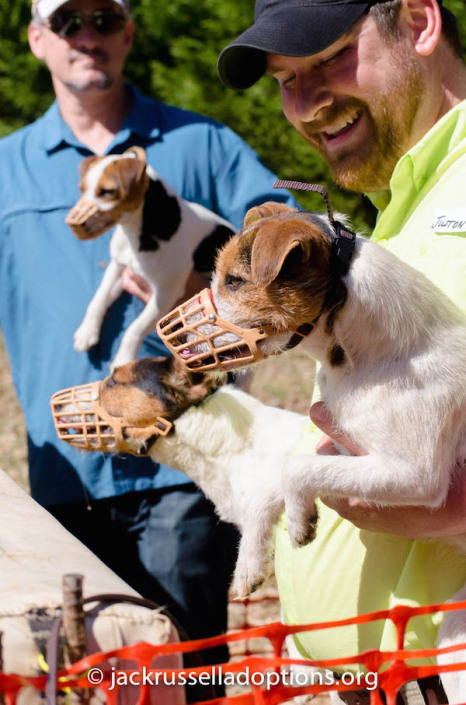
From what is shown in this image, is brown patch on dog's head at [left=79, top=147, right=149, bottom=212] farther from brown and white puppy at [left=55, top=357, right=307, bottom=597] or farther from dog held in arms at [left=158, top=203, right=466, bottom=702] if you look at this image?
dog held in arms at [left=158, top=203, right=466, bottom=702]

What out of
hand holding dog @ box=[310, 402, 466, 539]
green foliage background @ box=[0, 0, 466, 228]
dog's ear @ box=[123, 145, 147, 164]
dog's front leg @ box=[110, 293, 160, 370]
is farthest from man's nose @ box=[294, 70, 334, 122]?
green foliage background @ box=[0, 0, 466, 228]

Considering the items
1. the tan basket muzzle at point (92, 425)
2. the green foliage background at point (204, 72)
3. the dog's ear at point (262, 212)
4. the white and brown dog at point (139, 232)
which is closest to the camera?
the dog's ear at point (262, 212)

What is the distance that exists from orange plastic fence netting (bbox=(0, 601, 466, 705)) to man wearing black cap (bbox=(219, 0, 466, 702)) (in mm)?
260

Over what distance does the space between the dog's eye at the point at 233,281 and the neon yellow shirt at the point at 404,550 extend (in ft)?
1.65

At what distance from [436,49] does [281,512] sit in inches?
58.2

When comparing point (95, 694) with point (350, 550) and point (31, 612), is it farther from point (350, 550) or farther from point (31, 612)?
point (350, 550)

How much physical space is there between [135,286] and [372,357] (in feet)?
6.72

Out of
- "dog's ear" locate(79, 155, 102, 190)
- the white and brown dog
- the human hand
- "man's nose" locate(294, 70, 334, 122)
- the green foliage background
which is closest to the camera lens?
"man's nose" locate(294, 70, 334, 122)

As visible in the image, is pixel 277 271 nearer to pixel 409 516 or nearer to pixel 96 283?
pixel 409 516

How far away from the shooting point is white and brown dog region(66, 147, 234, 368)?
3.59 metres

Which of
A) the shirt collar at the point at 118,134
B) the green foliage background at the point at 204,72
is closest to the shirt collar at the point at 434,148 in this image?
the shirt collar at the point at 118,134

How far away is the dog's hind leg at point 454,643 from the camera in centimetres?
196

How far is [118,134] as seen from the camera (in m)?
3.90

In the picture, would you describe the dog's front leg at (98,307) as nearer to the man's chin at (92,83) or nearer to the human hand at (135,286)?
the human hand at (135,286)
